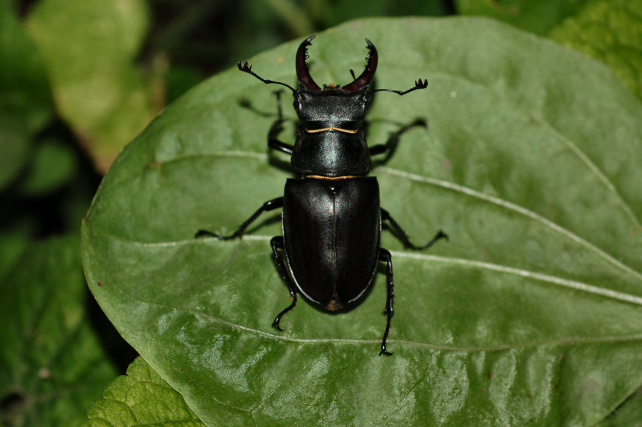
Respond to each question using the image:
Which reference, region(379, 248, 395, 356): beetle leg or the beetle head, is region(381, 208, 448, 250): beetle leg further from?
the beetle head

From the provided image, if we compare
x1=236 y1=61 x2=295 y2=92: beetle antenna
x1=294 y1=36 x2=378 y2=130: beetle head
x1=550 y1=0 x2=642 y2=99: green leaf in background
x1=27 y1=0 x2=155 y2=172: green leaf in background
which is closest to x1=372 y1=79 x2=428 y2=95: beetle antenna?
x1=294 y1=36 x2=378 y2=130: beetle head

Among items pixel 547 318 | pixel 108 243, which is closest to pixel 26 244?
pixel 108 243

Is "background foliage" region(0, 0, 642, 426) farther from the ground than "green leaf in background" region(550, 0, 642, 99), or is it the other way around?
"green leaf in background" region(550, 0, 642, 99)

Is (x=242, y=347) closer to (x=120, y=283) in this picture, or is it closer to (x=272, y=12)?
(x=120, y=283)

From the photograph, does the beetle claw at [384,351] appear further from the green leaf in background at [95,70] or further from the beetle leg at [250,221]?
the green leaf in background at [95,70]

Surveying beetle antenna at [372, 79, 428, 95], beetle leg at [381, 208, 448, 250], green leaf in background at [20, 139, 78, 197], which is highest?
beetle antenna at [372, 79, 428, 95]

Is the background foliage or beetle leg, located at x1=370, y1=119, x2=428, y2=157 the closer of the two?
beetle leg, located at x1=370, y1=119, x2=428, y2=157

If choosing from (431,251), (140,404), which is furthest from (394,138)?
(140,404)

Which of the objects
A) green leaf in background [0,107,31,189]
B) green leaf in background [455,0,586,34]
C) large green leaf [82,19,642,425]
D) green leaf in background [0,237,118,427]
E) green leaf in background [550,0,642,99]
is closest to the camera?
large green leaf [82,19,642,425]
